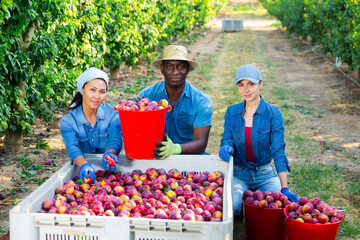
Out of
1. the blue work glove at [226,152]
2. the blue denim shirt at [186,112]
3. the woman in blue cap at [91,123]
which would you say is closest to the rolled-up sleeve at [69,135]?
the woman in blue cap at [91,123]

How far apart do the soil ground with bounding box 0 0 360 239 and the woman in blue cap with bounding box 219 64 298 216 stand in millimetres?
410

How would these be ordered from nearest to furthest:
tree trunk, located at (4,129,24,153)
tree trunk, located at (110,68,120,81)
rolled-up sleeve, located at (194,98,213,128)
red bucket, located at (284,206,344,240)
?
red bucket, located at (284,206,344,240)
rolled-up sleeve, located at (194,98,213,128)
tree trunk, located at (4,129,24,153)
tree trunk, located at (110,68,120,81)

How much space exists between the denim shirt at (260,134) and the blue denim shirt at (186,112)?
0.24 metres

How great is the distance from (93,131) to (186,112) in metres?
0.91

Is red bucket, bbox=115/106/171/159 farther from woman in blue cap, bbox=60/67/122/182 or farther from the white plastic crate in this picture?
the white plastic crate

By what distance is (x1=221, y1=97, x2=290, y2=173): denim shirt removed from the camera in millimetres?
3461

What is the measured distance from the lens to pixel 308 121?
268 inches

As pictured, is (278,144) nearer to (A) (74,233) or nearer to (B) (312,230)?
(B) (312,230)

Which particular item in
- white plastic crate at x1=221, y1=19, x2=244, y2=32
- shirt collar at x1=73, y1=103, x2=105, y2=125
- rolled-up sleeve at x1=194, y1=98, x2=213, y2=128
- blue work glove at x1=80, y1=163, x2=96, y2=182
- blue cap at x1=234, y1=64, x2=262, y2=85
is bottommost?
white plastic crate at x1=221, y1=19, x2=244, y2=32

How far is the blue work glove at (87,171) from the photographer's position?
9.52 feet

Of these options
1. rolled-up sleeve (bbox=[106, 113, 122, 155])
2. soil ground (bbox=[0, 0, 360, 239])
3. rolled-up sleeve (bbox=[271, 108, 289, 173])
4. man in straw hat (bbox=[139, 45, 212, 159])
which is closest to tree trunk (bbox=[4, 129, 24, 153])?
soil ground (bbox=[0, 0, 360, 239])

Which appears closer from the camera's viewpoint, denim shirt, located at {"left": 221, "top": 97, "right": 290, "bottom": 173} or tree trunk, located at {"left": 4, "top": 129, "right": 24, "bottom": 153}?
denim shirt, located at {"left": 221, "top": 97, "right": 290, "bottom": 173}

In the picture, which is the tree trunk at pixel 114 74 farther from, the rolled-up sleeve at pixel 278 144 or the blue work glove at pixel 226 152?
the blue work glove at pixel 226 152

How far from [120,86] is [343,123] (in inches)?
181
